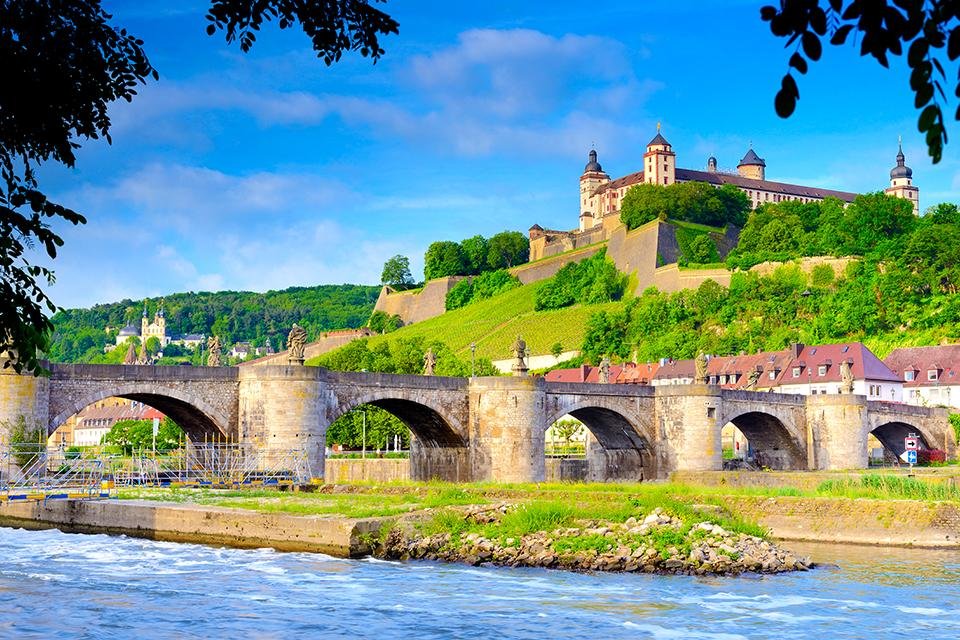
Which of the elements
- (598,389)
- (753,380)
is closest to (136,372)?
(598,389)

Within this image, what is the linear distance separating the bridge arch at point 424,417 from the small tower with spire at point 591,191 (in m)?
122

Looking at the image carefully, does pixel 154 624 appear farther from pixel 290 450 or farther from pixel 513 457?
pixel 513 457

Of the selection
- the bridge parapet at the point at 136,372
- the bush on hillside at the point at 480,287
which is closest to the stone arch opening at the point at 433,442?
the bridge parapet at the point at 136,372

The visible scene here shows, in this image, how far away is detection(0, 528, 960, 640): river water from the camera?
18.8 meters

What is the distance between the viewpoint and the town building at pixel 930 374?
8262 centimetres

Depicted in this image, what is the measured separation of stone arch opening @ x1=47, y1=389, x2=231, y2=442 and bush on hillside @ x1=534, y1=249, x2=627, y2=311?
291 ft

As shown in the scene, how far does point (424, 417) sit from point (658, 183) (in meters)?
110

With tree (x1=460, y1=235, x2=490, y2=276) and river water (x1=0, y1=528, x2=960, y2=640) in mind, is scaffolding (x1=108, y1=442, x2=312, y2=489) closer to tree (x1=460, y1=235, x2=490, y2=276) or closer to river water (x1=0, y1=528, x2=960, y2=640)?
river water (x1=0, y1=528, x2=960, y2=640)

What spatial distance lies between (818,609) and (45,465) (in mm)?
23268

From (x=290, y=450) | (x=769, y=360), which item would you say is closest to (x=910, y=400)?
(x=769, y=360)

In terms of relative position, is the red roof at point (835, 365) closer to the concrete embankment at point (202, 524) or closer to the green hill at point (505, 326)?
the green hill at point (505, 326)

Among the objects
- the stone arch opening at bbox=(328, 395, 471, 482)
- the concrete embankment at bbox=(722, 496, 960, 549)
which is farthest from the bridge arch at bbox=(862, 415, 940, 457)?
the concrete embankment at bbox=(722, 496, 960, 549)

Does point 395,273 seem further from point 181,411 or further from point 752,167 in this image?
point 181,411

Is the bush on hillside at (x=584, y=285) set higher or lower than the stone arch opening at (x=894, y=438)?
higher
